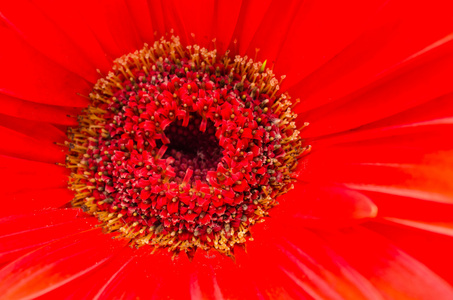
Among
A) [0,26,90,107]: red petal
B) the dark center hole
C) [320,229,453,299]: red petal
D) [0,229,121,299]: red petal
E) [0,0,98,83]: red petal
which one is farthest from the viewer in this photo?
the dark center hole

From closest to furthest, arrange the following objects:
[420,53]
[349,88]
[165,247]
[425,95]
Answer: [420,53] < [425,95] < [349,88] < [165,247]

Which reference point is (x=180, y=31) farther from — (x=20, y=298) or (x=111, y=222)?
(x=20, y=298)

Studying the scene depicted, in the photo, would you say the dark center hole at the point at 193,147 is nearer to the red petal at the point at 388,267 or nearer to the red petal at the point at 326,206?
the red petal at the point at 326,206

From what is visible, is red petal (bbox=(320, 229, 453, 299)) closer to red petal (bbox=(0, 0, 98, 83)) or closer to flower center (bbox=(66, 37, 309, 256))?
flower center (bbox=(66, 37, 309, 256))

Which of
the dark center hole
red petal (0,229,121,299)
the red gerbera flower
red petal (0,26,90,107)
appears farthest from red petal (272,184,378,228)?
red petal (0,26,90,107)

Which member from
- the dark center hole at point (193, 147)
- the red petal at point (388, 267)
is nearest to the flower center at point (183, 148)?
the dark center hole at point (193, 147)

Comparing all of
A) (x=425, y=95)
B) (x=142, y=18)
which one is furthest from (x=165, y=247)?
(x=425, y=95)

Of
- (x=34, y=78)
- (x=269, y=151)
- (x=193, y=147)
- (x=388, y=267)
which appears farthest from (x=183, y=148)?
(x=388, y=267)
